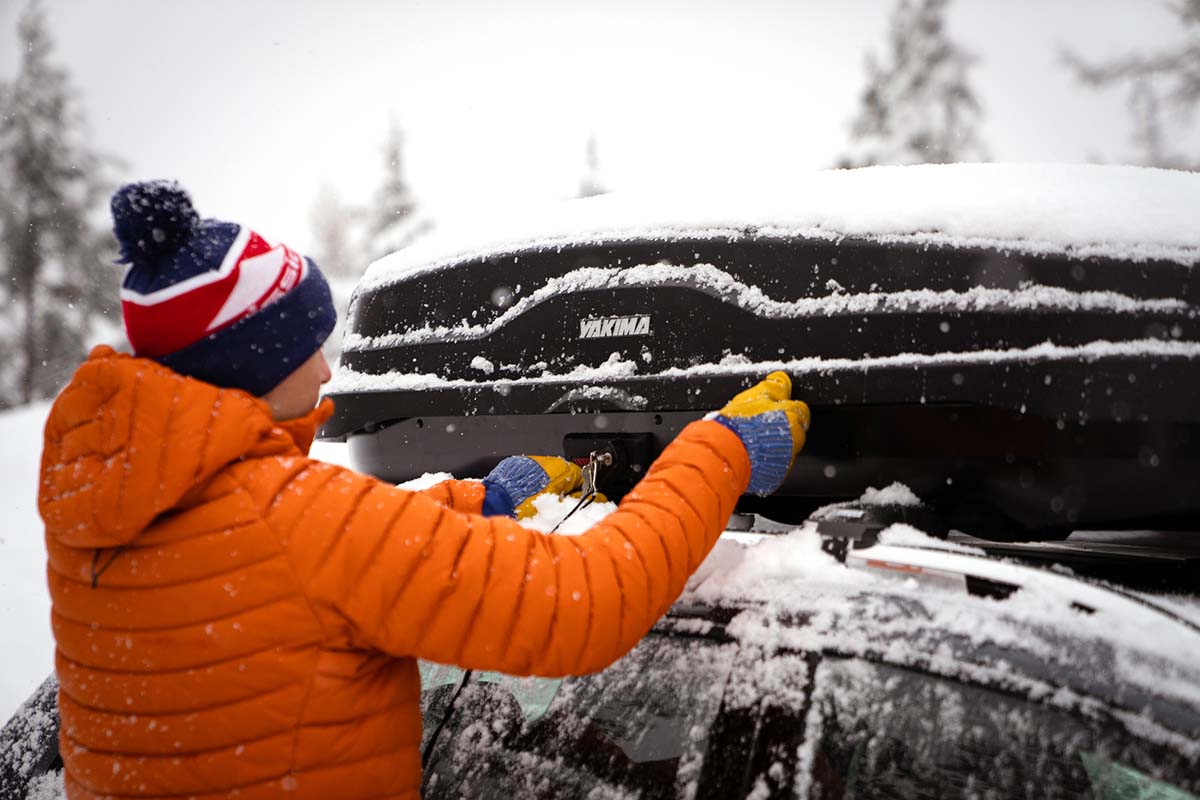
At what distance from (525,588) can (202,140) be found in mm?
209782

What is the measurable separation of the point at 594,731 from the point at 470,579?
35cm

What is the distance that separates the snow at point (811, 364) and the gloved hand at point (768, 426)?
8cm

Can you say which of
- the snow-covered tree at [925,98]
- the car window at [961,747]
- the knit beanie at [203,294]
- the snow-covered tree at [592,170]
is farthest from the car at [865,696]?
the snow-covered tree at [592,170]

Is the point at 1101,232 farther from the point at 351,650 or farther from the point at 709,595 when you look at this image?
the point at 351,650

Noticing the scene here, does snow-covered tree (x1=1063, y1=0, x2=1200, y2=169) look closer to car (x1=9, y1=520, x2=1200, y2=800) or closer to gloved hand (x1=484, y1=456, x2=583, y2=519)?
gloved hand (x1=484, y1=456, x2=583, y2=519)

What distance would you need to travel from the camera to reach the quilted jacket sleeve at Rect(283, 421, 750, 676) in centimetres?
103

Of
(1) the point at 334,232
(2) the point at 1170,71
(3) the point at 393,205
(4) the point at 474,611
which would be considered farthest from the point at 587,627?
(1) the point at 334,232

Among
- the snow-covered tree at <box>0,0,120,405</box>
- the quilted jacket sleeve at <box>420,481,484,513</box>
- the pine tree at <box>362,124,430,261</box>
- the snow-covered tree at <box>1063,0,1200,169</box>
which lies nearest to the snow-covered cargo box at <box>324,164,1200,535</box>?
the quilted jacket sleeve at <box>420,481,484,513</box>

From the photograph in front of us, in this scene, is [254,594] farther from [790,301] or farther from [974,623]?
[790,301]

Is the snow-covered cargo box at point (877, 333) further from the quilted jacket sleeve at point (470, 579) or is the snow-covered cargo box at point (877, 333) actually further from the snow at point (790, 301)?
the quilted jacket sleeve at point (470, 579)

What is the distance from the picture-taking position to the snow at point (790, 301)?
137 cm

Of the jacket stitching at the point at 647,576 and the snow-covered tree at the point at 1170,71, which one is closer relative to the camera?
the jacket stitching at the point at 647,576

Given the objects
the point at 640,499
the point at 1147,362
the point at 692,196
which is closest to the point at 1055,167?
the point at 1147,362

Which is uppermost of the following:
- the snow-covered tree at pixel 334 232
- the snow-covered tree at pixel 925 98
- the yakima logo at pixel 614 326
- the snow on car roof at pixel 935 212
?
the snow-covered tree at pixel 925 98
